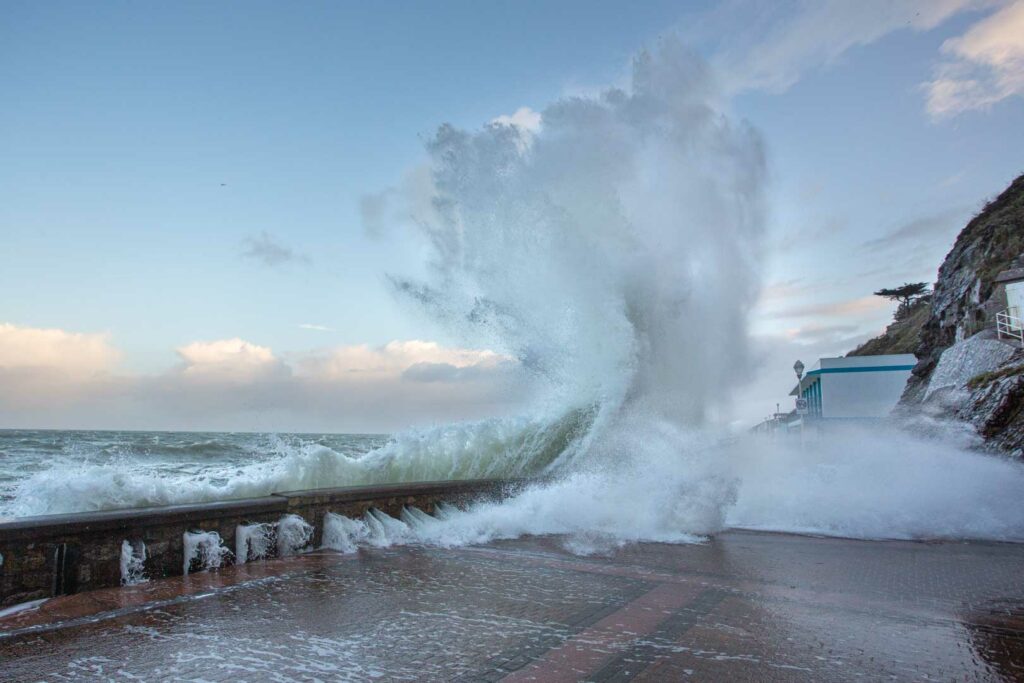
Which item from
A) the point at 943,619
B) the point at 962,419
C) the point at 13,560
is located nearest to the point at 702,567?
the point at 943,619

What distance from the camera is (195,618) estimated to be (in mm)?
4324

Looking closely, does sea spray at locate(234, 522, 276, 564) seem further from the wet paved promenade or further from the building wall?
the building wall

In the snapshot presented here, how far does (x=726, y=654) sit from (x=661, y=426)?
25.2 ft

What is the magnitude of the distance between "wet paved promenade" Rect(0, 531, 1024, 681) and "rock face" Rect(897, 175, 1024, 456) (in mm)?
8868

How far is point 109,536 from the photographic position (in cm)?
527

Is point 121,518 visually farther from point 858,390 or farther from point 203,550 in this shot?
point 858,390

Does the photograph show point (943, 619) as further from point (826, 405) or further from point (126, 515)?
point (826, 405)

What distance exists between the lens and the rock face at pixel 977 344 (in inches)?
530

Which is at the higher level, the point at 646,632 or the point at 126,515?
the point at 126,515

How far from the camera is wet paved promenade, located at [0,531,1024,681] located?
337 centimetres

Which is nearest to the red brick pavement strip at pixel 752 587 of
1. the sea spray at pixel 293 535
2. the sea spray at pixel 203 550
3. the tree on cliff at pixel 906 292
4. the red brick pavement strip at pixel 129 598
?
the sea spray at pixel 293 535

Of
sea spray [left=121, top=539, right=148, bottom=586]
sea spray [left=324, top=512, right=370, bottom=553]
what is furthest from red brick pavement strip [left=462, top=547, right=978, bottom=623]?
sea spray [left=121, top=539, right=148, bottom=586]

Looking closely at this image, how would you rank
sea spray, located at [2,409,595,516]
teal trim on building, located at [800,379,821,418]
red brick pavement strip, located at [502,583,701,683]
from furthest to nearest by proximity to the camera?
teal trim on building, located at [800,379,821,418], sea spray, located at [2,409,595,516], red brick pavement strip, located at [502,583,701,683]

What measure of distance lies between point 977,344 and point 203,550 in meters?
24.2
